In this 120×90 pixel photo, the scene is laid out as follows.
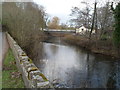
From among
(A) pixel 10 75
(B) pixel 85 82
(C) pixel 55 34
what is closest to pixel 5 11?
(A) pixel 10 75

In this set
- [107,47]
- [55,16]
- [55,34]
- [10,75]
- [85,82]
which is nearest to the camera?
[10,75]

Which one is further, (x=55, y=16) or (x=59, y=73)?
(x=55, y=16)

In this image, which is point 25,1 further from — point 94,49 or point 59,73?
point 94,49

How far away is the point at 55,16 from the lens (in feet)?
183

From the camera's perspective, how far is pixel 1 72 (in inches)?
174

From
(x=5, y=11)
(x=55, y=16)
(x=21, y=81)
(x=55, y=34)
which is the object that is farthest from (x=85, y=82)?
(x=55, y=16)

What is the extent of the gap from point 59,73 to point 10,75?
4363 mm

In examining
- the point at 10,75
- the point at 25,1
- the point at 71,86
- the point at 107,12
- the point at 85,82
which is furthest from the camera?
the point at 107,12

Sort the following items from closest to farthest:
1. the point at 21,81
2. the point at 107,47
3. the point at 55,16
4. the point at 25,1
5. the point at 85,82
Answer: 1. the point at 21,81
2. the point at 85,82
3. the point at 25,1
4. the point at 107,47
5. the point at 55,16

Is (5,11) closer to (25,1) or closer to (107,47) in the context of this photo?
(25,1)

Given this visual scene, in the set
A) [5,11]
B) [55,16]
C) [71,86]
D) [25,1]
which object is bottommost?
[71,86]

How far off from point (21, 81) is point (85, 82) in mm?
4290

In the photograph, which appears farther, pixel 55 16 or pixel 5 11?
pixel 55 16

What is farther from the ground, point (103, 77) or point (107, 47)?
point (107, 47)
